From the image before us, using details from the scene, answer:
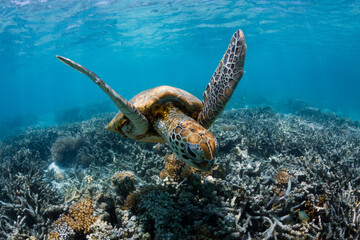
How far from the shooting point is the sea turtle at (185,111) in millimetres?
2088

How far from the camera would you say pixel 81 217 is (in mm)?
2570

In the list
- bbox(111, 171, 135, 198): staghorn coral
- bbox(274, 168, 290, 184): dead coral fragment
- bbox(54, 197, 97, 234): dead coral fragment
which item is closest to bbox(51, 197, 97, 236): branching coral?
bbox(54, 197, 97, 234): dead coral fragment

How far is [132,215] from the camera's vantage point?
2412mm

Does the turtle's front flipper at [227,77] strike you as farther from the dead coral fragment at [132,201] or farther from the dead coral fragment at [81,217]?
the dead coral fragment at [81,217]

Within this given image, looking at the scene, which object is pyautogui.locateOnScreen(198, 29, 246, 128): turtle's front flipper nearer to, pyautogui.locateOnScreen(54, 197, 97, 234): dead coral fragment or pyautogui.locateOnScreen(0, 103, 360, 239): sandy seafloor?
pyautogui.locateOnScreen(0, 103, 360, 239): sandy seafloor

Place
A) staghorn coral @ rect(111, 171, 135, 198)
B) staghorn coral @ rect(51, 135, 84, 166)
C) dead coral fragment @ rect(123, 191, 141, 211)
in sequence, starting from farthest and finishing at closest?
staghorn coral @ rect(51, 135, 84, 166)
staghorn coral @ rect(111, 171, 135, 198)
dead coral fragment @ rect(123, 191, 141, 211)

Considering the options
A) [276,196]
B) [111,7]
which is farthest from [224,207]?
[111,7]

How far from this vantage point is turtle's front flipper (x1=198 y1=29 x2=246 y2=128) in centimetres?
266

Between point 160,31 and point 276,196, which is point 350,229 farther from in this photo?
point 160,31

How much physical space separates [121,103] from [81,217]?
5.58 feet

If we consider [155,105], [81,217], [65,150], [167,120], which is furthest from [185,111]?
[65,150]

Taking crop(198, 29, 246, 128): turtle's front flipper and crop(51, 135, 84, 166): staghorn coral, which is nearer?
crop(198, 29, 246, 128): turtle's front flipper

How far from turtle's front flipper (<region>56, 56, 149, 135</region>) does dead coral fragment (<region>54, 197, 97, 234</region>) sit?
131 centimetres

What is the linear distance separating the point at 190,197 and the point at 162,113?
145 cm
